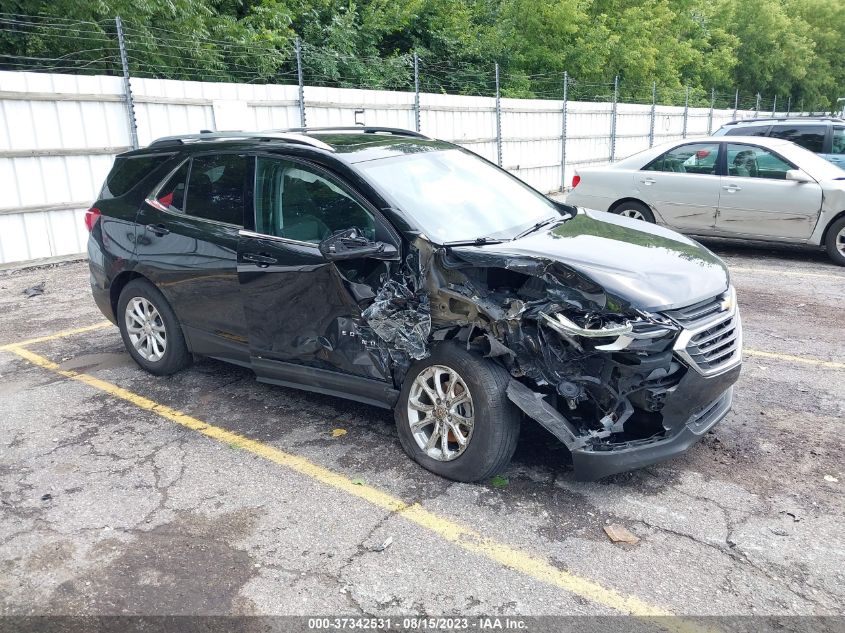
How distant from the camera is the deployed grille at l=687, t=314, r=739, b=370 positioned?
3492 mm

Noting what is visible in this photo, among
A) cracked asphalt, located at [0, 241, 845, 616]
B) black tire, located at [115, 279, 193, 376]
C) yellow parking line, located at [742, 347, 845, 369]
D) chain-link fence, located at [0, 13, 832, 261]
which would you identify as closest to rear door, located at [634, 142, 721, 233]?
yellow parking line, located at [742, 347, 845, 369]

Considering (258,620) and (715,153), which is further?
(715,153)

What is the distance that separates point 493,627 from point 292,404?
8.35 ft

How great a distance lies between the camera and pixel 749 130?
11844mm

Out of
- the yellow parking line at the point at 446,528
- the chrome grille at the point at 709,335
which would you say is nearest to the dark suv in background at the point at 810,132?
the chrome grille at the point at 709,335

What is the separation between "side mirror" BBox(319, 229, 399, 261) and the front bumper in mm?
1439

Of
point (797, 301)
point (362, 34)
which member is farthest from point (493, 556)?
point (362, 34)

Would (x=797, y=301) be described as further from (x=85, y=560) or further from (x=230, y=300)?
(x=85, y=560)

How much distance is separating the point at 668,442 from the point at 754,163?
6.81 meters

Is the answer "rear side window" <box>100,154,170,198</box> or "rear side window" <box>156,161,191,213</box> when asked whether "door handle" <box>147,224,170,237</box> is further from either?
"rear side window" <box>100,154,170,198</box>

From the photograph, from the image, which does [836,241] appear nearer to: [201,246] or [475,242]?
[475,242]

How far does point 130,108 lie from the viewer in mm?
10039

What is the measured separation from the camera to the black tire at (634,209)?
985 cm

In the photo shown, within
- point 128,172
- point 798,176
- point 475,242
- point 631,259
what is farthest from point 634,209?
point 128,172
